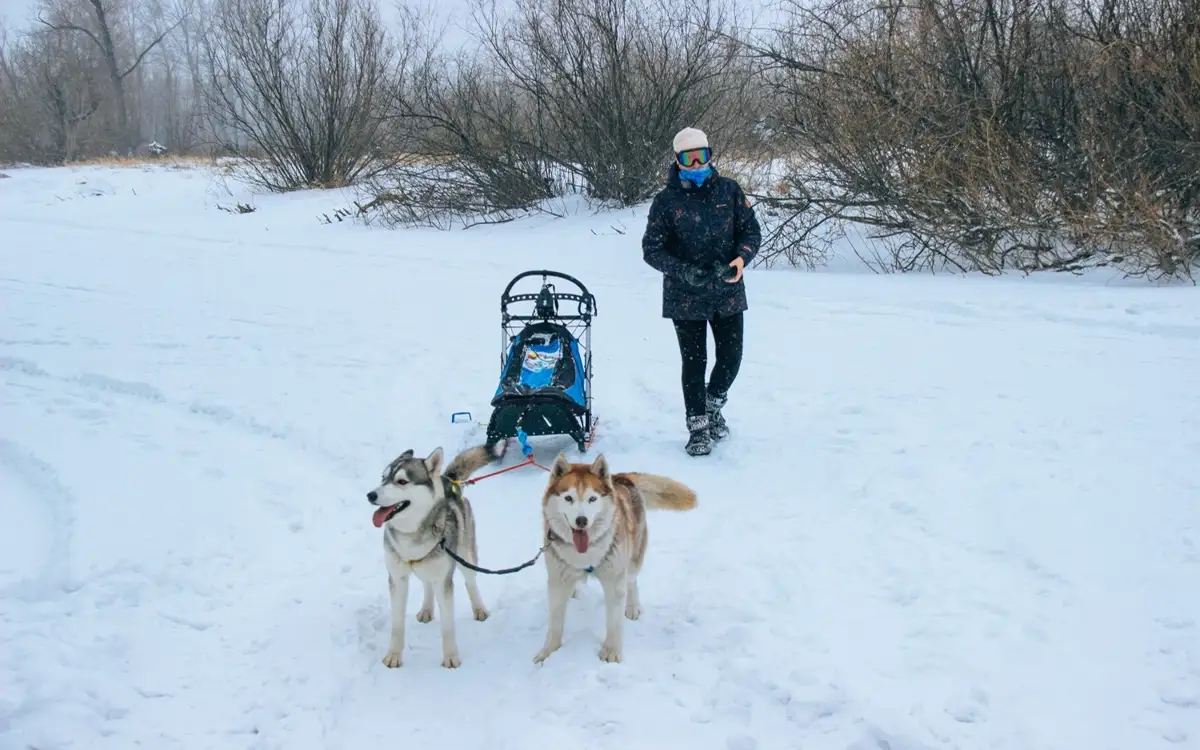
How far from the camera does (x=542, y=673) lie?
3.33 meters

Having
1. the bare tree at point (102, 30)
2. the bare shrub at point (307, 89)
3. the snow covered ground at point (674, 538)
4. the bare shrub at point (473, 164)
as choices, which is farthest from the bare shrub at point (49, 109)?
the snow covered ground at point (674, 538)

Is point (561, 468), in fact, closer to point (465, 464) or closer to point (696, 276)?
point (465, 464)

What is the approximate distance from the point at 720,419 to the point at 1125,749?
9.68 feet

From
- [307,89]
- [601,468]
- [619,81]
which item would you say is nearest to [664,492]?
[601,468]

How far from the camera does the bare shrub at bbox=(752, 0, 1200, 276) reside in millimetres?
7797

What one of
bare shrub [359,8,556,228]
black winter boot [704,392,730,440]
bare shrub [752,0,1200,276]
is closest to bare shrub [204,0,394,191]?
bare shrub [359,8,556,228]

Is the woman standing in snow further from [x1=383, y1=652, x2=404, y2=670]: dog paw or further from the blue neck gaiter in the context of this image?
[x1=383, y1=652, x2=404, y2=670]: dog paw

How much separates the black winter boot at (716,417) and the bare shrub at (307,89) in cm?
1399

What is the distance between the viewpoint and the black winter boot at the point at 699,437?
519 cm

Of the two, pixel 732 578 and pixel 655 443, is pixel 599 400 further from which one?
pixel 732 578

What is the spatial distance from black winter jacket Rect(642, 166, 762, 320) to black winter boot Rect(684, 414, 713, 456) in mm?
666

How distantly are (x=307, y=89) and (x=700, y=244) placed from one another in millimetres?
16370

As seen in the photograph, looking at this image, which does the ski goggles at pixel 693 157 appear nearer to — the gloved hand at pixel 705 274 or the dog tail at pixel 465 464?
the gloved hand at pixel 705 274

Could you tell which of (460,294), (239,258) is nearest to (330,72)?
(239,258)
